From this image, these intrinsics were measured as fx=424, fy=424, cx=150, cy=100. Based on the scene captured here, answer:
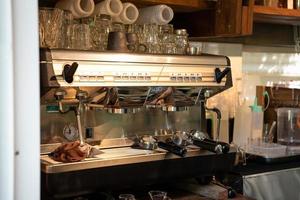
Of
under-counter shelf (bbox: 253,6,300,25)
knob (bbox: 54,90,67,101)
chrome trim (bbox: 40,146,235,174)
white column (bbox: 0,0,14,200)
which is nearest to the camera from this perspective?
white column (bbox: 0,0,14,200)

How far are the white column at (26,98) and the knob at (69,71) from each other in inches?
15.5

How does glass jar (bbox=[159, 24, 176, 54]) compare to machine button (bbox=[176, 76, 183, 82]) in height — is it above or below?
above

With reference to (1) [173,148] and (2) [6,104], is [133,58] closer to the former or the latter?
(1) [173,148]

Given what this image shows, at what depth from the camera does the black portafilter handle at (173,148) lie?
1477 millimetres

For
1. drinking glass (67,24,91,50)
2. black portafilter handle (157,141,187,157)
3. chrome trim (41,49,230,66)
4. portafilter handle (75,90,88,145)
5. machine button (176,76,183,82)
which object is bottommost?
black portafilter handle (157,141,187,157)

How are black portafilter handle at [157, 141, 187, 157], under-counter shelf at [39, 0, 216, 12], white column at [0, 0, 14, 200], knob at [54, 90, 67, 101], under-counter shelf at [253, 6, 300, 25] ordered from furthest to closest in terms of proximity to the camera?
under-counter shelf at [253, 6, 300, 25]
under-counter shelf at [39, 0, 216, 12]
black portafilter handle at [157, 141, 187, 157]
knob at [54, 90, 67, 101]
white column at [0, 0, 14, 200]

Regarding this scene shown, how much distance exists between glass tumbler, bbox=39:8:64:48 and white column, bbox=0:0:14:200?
55cm

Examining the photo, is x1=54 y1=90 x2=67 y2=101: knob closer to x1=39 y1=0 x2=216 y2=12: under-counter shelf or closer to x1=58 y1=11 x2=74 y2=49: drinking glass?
x1=58 y1=11 x2=74 y2=49: drinking glass

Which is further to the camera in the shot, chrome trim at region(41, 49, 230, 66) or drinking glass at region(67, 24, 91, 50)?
drinking glass at region(67, 24, 91, 50)

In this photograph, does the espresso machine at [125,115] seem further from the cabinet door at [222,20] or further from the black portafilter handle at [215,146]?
the cabinet door at [222,20]

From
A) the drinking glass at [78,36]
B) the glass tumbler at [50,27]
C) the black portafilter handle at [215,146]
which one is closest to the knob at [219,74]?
the black portafilter handle at [215,146]

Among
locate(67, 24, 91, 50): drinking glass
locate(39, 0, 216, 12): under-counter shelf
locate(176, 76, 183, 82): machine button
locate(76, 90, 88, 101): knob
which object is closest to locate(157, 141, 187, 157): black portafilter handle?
locate(176, 76, 183, 82): machine button

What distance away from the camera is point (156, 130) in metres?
1.76

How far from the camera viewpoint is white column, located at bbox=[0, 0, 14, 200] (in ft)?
2.64
